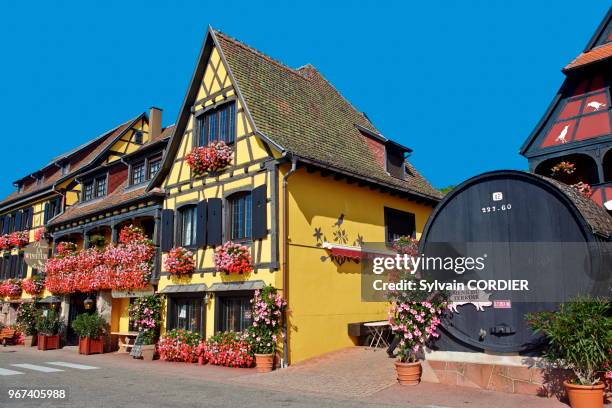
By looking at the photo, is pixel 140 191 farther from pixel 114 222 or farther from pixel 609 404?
pixel 609 404

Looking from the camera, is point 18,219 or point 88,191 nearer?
point 88,191

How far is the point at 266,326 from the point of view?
1327cm

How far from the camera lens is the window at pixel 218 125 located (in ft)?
53.6

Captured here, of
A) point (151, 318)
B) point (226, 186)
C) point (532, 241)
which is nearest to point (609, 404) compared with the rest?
point (532, 241)

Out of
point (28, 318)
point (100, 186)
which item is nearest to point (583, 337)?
point (100, 186)

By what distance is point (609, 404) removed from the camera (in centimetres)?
823

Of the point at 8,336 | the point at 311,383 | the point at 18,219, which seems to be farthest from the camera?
the point at 18,219

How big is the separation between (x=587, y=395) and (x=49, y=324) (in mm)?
20210

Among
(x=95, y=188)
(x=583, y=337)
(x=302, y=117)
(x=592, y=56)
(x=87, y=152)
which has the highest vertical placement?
(x=87, y=152)

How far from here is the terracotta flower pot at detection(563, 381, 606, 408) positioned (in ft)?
25.8

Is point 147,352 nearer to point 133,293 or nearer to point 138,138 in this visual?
point 133,293

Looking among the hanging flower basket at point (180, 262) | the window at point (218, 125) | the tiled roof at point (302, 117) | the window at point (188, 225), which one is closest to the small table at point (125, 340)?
the hanging flower basket at point (180, 262)

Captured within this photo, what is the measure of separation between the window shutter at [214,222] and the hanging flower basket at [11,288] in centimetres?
1651

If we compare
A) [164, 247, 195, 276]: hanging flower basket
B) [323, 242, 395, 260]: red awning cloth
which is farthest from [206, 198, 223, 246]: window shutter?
[323, 242, 395, 260]: red awning cloth
